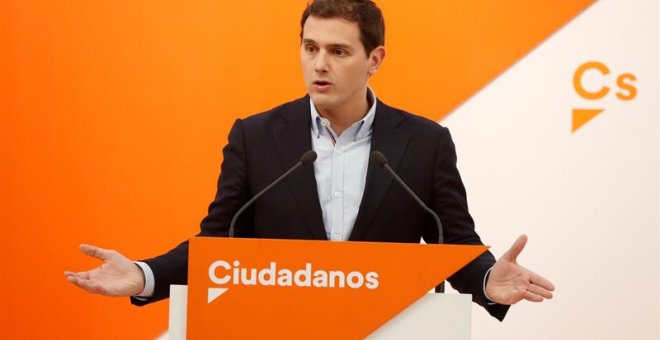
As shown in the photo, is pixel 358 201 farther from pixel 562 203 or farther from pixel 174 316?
pixel 562 203

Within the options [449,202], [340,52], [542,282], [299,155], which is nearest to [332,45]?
[340,52]

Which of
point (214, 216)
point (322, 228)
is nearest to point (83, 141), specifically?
A: point (214, 216)

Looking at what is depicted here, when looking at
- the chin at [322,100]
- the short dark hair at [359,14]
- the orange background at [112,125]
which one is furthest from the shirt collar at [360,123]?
the orange background at [112,125]

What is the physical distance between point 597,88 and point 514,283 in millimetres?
2024

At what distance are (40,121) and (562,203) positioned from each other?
7.53 feet

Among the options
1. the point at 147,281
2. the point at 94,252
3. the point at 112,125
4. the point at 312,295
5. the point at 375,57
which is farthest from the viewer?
the point at 112,125

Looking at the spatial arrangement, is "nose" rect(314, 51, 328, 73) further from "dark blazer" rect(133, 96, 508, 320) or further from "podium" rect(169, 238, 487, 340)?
"podium" rect(169, 238, 487, 340)

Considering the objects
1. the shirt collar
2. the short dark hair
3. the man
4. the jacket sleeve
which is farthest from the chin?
the jacket sleeve

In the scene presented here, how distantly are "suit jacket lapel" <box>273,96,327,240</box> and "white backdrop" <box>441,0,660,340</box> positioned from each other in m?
1.24

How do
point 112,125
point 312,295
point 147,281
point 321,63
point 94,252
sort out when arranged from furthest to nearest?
1. point 112,125
2. point 321,63
3. point 147,281
4. point 94,252
5. point 312,295

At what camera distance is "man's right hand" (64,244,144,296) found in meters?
1.91

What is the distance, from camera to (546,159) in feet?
12.3

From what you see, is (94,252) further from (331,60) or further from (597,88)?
(597,88)

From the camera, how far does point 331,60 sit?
100 inches
